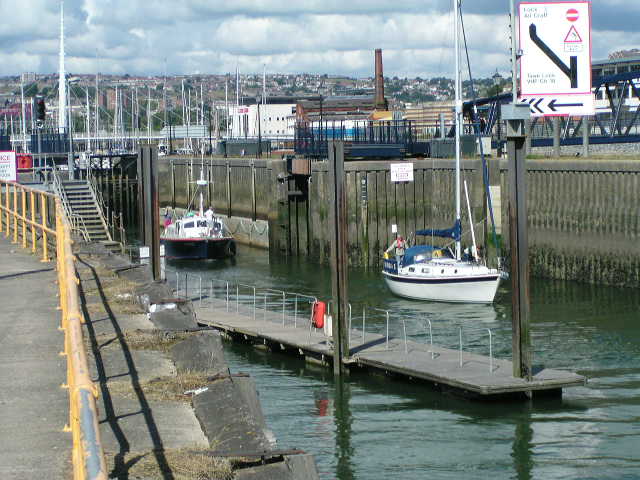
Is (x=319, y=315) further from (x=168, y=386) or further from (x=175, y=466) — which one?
(x=175, y=466)

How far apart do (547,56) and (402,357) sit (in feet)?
28.0

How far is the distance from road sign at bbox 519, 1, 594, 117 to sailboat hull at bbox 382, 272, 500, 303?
53.7 feet

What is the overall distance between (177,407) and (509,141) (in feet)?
41.4

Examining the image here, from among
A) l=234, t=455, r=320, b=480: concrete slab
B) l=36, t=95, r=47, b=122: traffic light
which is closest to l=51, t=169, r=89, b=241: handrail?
l=36, t=95, r=47, b=122: traffic light

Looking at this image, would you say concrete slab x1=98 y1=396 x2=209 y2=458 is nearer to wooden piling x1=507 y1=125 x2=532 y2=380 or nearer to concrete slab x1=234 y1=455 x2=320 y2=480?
concrete slab x1=234 y1=455 x2=320 y2=480

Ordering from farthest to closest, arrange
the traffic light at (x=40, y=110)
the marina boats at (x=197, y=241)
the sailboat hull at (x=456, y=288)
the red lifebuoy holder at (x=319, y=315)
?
the marina boats at (x=197, y=241) < the traffic light at (x=40, y=110) < the sailboat hull at (x=456, y=288) < the red lifebuoy holder at (x=319, y=315)

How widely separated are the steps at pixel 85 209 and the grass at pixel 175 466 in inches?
1464

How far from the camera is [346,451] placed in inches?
834

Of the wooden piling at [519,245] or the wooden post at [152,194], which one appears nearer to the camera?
the wooden piling at [519,245]

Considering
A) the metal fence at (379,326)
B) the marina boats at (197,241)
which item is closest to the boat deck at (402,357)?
the metal fence at (379,326)

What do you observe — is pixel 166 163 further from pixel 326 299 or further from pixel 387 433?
pixel 387 433

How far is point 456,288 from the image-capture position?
41.2 m

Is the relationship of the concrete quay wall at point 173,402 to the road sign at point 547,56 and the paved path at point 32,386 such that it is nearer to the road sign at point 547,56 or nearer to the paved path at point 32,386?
the paved path at point 32,386

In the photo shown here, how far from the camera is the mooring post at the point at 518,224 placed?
2159 cm
